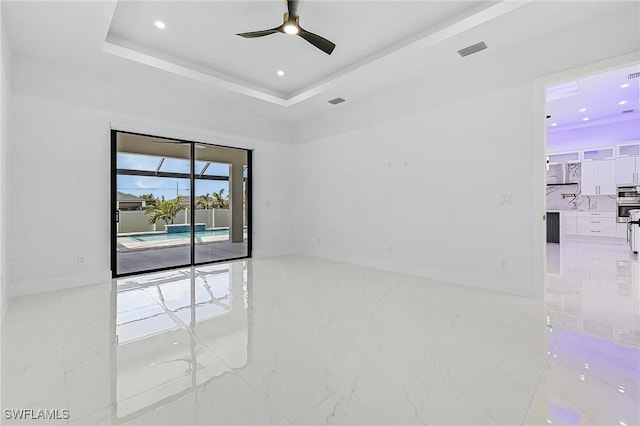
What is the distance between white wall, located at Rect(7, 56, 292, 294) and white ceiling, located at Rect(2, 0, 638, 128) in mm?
229

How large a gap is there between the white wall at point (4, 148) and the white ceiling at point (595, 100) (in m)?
7.03

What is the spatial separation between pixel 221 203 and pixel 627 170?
31.9 ft

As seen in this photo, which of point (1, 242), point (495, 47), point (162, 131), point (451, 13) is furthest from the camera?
point (162, 131)

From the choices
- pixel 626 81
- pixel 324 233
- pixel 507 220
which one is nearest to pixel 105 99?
pixel 324 233

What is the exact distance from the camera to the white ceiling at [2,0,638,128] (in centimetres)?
286

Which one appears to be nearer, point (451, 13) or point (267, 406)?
point (267, 406)

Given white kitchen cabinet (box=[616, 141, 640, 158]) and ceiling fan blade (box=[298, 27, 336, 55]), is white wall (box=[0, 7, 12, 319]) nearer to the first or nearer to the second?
ceiling fan blade (box=[298, 27, 336, 55])

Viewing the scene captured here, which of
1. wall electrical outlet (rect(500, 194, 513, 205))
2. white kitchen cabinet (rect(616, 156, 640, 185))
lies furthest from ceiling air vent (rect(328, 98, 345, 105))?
white kitchen cabinet (rect(616, 156, 640, 185))

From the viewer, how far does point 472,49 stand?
3.45m

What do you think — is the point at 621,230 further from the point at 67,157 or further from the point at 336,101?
the point at 67,157

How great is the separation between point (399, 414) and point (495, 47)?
389 cm

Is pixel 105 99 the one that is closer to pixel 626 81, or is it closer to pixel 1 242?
pixel 1 242

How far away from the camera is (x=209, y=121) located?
16.8 ft

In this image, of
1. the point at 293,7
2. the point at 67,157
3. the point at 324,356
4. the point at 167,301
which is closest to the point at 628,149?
the point at 293,7
